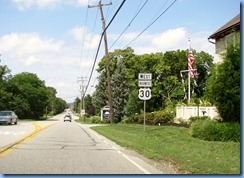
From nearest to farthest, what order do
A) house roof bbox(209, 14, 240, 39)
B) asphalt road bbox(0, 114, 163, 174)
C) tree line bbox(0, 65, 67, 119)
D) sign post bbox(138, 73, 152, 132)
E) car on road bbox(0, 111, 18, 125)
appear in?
asphalt road bbox(0, 114, 163, 174) < sign post bbox(138, 73, 152, 132) < house roof bbox(209, 14, 240, 39) < car on road bbox(0, 111, 18, 125) < tree line bbox(0, 65, 67, 119)

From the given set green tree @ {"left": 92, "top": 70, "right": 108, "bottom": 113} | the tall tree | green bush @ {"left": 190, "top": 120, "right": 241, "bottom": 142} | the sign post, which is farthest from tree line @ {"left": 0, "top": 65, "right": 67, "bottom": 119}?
green bush @ {"left": 190, "top": 120, "right": 241, "bottom": 142}

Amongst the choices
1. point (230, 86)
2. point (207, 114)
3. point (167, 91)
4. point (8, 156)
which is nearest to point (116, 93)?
point (167, 91)

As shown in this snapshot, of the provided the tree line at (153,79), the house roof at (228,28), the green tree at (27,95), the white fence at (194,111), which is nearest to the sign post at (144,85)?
the white fence at (194,111)

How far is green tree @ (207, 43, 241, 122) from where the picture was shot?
15.8 m

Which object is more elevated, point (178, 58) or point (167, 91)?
point (178, 58)

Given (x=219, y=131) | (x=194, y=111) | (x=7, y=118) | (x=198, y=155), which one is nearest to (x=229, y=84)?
(x=219, y=131)

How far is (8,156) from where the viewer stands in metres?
11.8

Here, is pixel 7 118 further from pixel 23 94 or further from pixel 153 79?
pixel 23 94

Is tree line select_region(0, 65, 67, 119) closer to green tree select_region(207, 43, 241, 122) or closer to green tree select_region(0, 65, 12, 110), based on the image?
green tree select_region(0, 65, 12, 110)

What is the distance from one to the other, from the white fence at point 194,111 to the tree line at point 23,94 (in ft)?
197

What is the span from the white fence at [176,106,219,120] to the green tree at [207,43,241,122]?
9.22 m

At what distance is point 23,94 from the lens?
96.6 metres

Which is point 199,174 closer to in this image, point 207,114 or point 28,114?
point 207,114

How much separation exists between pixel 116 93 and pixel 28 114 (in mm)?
48161
